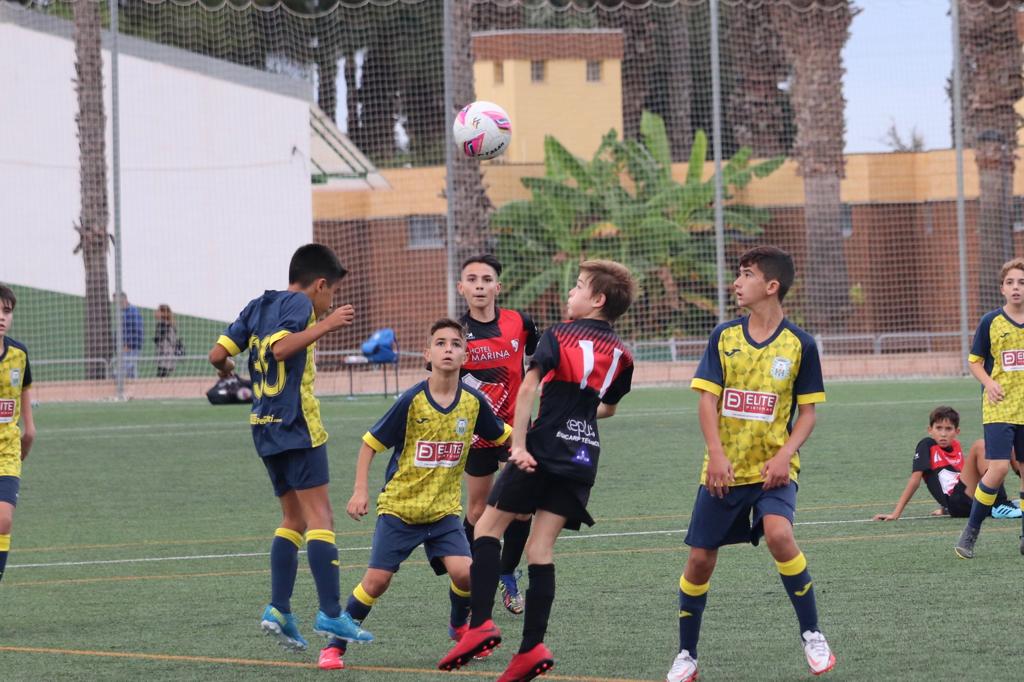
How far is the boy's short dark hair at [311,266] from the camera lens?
7125 mm

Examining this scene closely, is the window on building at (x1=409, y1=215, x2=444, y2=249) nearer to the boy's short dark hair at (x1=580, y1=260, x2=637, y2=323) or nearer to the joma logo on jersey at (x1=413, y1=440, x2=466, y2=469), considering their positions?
the joma logo on jersey at (x1=413, y1=440, x2=466, y2=469)

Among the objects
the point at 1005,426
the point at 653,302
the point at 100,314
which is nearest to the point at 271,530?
the point at 1005,426

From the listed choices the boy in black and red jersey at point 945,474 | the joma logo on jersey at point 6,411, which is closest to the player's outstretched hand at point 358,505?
the joma logo on jersey at point 6,411

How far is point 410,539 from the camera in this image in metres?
6.77

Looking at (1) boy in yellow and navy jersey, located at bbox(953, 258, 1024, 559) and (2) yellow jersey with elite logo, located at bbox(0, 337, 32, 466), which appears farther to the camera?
(1) boy in yellow and navy jersey, located at bbox(953, 258, 1024, 559)

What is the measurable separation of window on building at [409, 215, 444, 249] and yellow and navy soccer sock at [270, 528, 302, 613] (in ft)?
81.4

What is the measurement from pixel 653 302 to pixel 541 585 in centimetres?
2308

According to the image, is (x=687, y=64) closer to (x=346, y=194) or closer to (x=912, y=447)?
(x=346, y=194)

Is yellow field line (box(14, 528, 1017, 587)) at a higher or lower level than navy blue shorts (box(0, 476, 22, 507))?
lower

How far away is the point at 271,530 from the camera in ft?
36.0

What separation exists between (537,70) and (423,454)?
3924 cm

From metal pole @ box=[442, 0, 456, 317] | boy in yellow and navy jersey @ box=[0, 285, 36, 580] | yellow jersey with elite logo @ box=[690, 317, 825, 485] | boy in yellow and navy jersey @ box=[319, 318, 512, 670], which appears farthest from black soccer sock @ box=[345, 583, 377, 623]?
metal pole @ box=[442, 0, 456, 317]

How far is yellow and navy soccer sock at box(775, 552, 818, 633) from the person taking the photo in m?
6.08

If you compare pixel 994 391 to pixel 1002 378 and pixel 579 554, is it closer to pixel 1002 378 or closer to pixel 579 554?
pixel 1002 378
